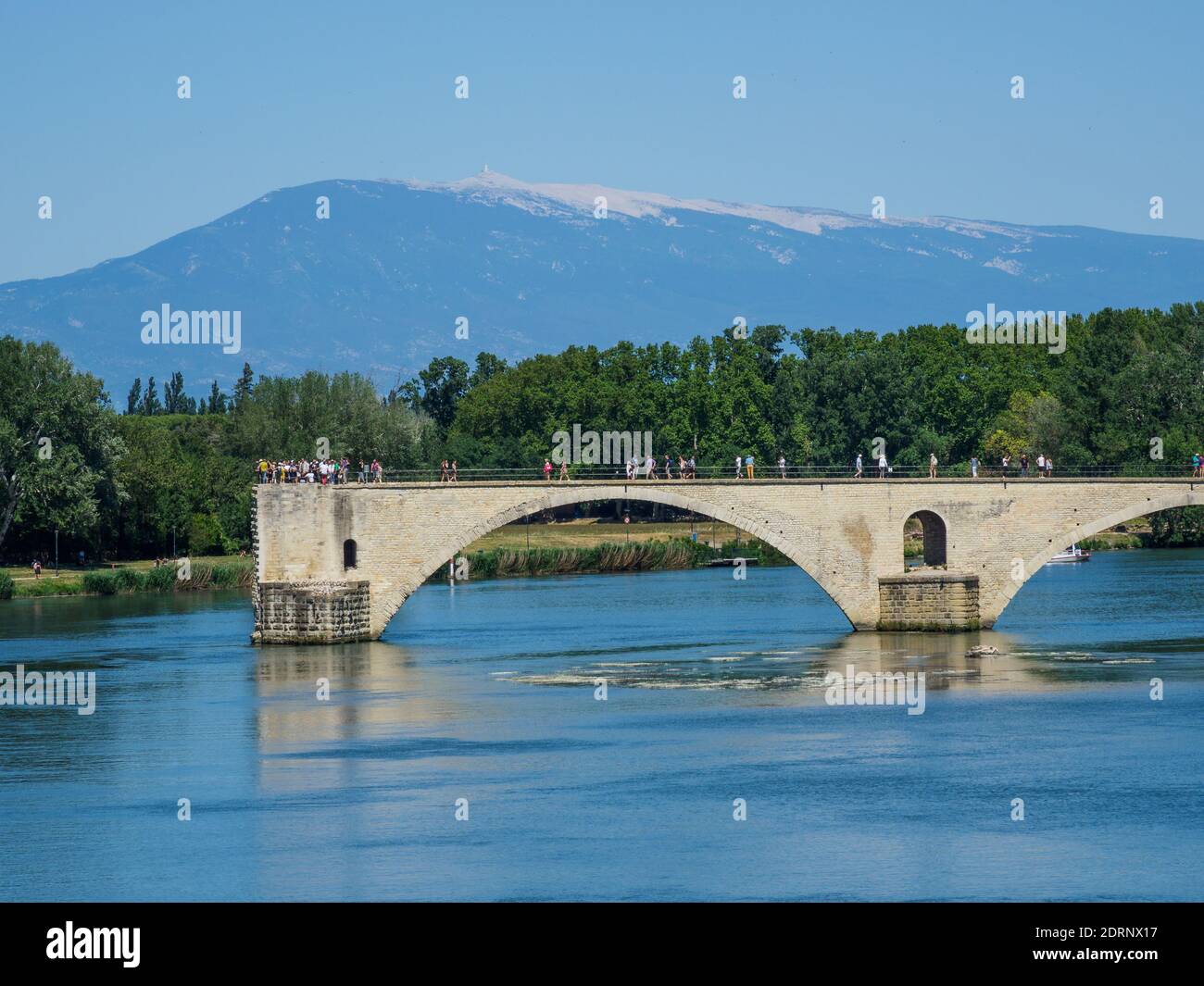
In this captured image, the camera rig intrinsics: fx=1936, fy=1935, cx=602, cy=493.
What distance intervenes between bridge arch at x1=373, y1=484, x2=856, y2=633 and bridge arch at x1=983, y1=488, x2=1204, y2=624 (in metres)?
4.28

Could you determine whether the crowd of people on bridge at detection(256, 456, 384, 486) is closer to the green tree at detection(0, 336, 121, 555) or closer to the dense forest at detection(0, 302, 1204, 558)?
the green tree at detection(0, 336, 121, 555)

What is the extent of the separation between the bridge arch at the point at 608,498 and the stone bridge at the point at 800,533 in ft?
0.13

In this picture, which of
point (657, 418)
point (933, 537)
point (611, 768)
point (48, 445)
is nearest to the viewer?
point (611, 768)

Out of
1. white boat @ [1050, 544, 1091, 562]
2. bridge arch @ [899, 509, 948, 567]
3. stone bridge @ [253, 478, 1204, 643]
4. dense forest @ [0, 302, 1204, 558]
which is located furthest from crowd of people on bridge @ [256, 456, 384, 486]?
white boat @ [1050, 544, 1091, 562]

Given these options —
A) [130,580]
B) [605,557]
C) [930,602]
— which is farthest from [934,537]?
[130,580]

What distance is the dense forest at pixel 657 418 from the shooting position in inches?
3314

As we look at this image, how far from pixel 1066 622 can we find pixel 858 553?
372 inches

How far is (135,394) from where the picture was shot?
191250 millimetres

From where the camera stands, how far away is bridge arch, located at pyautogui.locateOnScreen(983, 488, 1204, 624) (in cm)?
5631

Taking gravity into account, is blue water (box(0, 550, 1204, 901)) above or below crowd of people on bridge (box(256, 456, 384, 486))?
below

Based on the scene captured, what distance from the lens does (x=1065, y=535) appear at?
56.3 m

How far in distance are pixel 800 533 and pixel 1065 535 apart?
772cm

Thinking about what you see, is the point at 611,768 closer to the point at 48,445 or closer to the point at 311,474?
the point at 311,474
